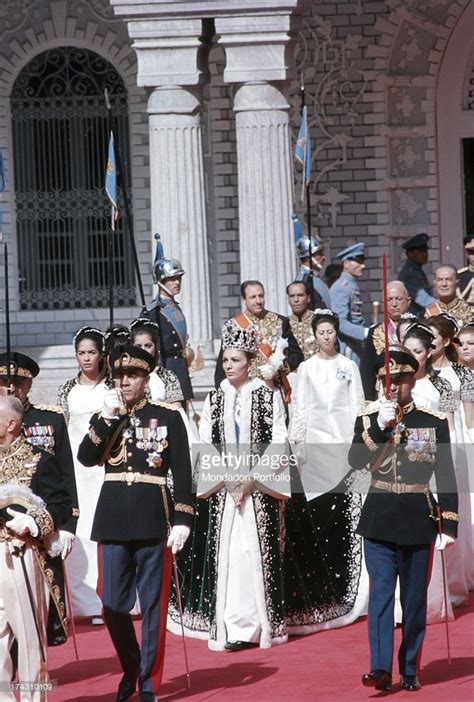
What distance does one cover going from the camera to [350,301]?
1443cm

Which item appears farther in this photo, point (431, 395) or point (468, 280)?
point (468, 280)

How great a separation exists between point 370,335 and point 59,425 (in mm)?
3789

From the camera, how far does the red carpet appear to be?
8.19m

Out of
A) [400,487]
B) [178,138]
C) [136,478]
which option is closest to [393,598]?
[400,487]

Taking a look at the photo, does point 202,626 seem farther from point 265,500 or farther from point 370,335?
point 370,335

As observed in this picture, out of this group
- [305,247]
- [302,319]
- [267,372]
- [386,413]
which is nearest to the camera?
[386,413]

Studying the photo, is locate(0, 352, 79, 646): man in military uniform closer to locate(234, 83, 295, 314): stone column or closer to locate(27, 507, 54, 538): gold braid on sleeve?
locate(27, 507, 54, 538): gold braid on sleeve

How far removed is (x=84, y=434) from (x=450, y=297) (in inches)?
140

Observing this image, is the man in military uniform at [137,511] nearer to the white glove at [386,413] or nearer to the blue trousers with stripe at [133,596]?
the blue trousers with stripe at [133,596]

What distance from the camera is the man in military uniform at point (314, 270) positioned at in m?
14.5

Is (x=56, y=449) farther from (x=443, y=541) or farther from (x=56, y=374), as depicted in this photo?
(x=56, y=374)

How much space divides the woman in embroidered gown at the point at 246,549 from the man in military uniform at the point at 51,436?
120 cm

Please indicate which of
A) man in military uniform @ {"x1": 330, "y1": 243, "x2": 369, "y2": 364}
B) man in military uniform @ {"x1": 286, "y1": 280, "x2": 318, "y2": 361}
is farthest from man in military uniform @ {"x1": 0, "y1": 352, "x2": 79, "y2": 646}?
man in military uniform @ {"x1": 330, "y1": 243, "x2": 369, "y2": 364}

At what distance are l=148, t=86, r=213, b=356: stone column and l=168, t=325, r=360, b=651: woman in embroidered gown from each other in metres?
5.81
